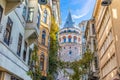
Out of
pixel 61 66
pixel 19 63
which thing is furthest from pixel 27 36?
pixel 61 66

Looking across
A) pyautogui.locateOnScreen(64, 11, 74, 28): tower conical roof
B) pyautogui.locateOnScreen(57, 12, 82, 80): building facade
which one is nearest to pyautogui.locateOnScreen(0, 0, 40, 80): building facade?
pyautogui.locateOnScreen(57, 12, 82, 80): building facade

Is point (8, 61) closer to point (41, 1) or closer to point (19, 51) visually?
point (19, 51)

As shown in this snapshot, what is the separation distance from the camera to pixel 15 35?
13.3 m

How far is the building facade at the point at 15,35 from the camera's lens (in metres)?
10.9

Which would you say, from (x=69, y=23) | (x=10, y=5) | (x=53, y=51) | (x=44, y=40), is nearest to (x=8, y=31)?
(x=10, y=5)

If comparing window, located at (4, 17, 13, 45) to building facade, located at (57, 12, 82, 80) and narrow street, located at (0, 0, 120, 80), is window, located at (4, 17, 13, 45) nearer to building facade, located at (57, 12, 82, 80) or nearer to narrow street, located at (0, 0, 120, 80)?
narrow street, located at (0, 0, 120, 80)

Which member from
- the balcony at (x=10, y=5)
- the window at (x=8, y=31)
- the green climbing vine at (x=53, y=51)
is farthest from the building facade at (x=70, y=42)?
the balcony at (x=10, y=5)

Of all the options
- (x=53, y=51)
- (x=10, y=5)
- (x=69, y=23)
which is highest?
(x=69, y=23)

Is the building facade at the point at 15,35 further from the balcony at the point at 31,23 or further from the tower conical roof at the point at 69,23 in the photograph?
the tower conical roof at the point at 69,23

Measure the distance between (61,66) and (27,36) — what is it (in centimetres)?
1423

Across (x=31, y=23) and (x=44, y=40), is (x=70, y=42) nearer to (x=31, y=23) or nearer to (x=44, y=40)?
(x=44, y=40)

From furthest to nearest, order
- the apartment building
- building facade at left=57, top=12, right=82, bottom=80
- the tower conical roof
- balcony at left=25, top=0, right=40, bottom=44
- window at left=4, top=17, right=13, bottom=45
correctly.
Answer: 1. the tower conical roof
2. building facade at left=57, top=12, right=82, bottom=80
3. the apartment building
4. balcony at left=25, top=0, right=40, bottom=44
5. window at left=4, top=17, right=13, bottom=45

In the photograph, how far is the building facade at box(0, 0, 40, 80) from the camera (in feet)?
35.8

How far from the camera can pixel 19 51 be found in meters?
14.6
